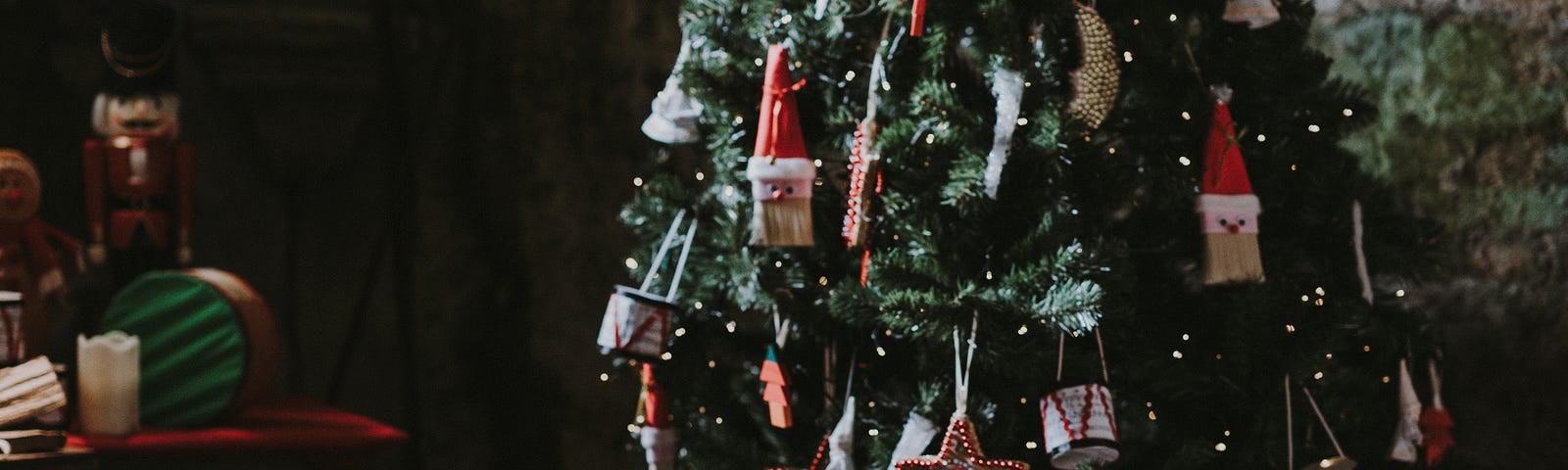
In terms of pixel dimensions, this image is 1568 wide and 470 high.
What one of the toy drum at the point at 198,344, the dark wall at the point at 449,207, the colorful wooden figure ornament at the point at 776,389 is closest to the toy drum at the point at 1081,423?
the colorful wooden figure ornament at the point at 776,389

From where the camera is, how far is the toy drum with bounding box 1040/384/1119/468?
1.25 metres

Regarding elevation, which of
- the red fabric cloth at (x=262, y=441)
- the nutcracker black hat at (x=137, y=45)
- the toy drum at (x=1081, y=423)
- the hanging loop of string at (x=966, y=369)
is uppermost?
the nutcracker black hat at (x=137, y=45)

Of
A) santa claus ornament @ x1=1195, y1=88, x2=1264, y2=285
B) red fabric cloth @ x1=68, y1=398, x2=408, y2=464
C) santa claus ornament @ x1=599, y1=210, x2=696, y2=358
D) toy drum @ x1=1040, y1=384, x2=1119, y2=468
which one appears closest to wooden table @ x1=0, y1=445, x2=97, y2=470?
red fabric cloth @ x1=68, y1=398, x2=408, y2=464

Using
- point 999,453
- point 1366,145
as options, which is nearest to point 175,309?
point 999,453

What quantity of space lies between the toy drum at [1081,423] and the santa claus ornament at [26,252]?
122 centimetres

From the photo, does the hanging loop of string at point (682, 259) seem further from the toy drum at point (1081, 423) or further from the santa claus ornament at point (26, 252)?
the santa claus ornament at point (26, 252)

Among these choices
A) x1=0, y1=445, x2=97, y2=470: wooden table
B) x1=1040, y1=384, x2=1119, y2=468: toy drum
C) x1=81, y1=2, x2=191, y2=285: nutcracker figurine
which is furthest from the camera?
x1=81, y1=2, x2=191, y2=285: nutcracker figurine

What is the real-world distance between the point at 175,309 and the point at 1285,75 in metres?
1.33

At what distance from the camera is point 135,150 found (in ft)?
5.92

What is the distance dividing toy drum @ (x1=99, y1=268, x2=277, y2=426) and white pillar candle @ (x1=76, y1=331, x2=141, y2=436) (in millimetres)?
70

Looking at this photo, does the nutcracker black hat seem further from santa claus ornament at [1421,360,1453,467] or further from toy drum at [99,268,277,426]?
santa claus ornament at [1421,360,1453,467]

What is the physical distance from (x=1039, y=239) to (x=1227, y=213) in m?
0.21

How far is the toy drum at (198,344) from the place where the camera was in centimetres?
166

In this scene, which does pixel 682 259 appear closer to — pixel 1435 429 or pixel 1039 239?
pixel 1039 239
